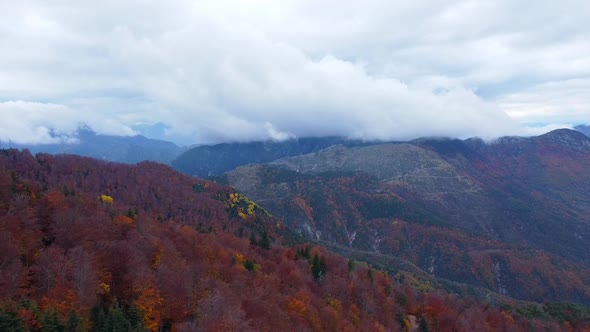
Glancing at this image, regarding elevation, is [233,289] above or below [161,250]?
below

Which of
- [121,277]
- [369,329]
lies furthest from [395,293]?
[121,277]

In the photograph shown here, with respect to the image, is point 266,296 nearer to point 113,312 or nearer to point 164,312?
point 164,312

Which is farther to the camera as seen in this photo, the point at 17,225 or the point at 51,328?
the point at 17,225

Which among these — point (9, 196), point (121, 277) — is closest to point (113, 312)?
point (121, 277)

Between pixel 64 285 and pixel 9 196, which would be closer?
pixel 64 285

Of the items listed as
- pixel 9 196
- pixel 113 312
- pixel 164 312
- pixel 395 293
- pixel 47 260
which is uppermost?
pixel 9 196

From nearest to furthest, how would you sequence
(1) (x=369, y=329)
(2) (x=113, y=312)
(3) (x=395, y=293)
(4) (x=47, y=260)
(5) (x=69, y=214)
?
(2) (x=113, y=312)
(4) (x=47, y=260)
(5) (x=69, y=214)
(1) (x=369, y=329)
(3) (x=395, y=293)

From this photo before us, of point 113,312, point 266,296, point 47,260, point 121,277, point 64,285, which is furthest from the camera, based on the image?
point 266,296

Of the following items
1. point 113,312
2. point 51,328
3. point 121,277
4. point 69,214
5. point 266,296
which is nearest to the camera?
point 51,328

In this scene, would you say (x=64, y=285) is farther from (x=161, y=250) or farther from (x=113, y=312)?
(x=161, y=250)
